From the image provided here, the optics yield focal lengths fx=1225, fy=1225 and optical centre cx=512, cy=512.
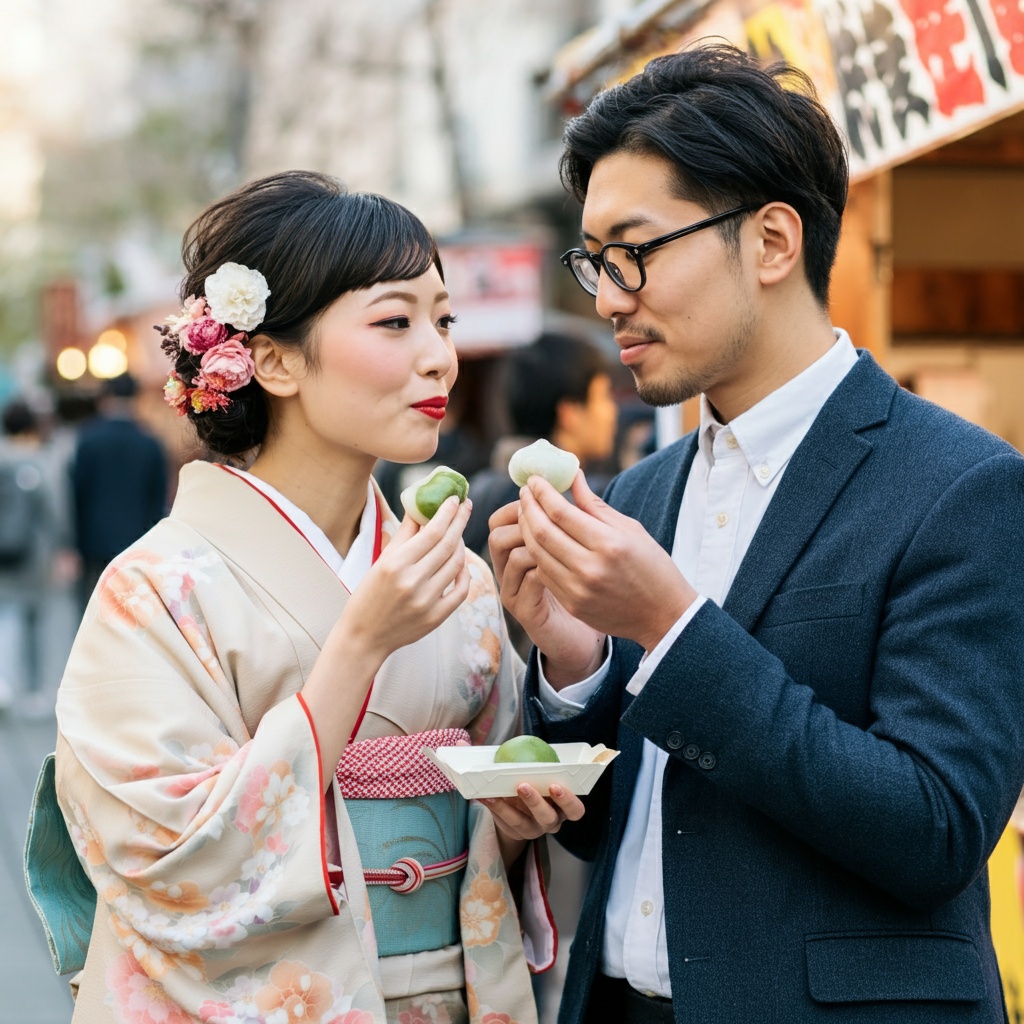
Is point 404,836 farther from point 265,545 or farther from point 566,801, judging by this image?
point 265,545

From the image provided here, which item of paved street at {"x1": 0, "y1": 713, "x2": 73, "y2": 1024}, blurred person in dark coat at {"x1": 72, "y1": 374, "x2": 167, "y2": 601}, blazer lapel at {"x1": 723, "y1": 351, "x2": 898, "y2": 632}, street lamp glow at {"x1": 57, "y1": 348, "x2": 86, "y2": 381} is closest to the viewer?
blazer lapel at {"x1": 723, "y1": 351, "x2": 898, "y2": 632}

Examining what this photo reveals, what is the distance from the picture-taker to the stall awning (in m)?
3.06

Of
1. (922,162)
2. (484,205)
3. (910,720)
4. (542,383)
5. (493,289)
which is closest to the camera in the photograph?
(910,720)

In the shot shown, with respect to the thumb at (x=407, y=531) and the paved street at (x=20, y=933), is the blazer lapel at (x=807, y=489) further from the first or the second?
the paved street at (x=20, y=933)

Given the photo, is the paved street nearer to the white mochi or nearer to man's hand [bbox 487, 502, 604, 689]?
man's hand [bbox 487, 502, 604, 689]

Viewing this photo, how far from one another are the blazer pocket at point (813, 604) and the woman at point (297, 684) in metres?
0.56

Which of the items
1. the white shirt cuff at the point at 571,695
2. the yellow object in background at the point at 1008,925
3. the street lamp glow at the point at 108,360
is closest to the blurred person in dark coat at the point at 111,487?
the street lamp glow at the point at 108,360

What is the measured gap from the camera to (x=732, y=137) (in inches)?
86.0

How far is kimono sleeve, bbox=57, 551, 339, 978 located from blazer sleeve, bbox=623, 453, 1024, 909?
0.62 meters

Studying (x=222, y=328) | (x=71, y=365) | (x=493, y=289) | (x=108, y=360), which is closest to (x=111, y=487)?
(x=493, y=289)

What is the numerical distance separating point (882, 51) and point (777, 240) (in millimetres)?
1763

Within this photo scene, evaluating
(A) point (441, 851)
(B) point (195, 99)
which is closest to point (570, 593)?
(A) point (441, 851)

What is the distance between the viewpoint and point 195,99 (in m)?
20.1

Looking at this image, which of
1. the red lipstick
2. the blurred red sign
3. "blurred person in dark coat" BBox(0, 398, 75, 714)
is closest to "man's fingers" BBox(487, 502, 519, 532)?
the red lipstick
